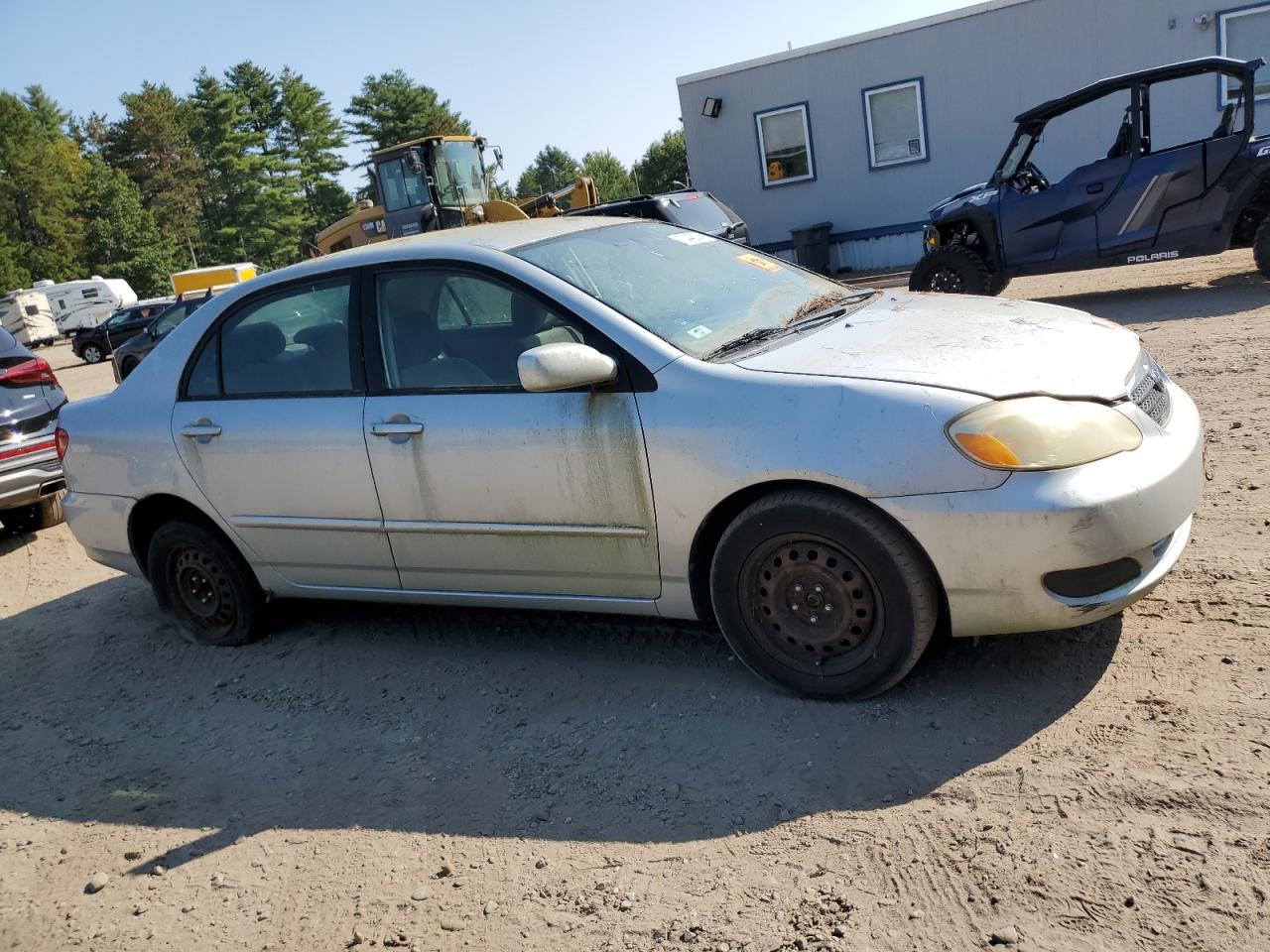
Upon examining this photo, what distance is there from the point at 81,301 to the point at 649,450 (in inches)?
1774

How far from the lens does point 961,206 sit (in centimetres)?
1110

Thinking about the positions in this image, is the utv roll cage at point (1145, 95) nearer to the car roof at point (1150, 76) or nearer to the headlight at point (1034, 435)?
the car roof at point (1150, 76)

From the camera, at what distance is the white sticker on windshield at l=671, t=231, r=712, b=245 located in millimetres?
4555

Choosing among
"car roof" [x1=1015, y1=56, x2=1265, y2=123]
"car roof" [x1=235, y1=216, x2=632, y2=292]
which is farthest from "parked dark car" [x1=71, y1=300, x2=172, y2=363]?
"car roof" [x1=235, y1=216, x2=632, y2=292]

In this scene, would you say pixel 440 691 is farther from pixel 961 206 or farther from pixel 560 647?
pixel 961 206

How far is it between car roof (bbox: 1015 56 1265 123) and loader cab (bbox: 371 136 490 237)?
39.2ft

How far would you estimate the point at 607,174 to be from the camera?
78875 mm

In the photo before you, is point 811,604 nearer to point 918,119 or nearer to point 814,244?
point 814,244

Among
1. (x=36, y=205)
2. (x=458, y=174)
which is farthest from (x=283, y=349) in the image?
(x=36, y=205)

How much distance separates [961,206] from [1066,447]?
8816 mm

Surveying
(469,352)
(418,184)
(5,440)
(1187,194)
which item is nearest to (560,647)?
(469,352)

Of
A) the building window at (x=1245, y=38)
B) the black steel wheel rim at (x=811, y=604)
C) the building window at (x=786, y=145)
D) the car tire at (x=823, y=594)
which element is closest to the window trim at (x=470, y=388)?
the car tire at (x=823, y=594)

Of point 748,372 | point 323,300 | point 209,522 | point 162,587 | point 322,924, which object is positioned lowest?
point 322,924

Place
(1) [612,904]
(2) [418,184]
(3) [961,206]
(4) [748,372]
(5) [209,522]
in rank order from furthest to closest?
1. (2) [418,184]
2. (3) [961,206]
3. (5) [209,522]
4. (4) [748,372]
5. (1) [612,904]
